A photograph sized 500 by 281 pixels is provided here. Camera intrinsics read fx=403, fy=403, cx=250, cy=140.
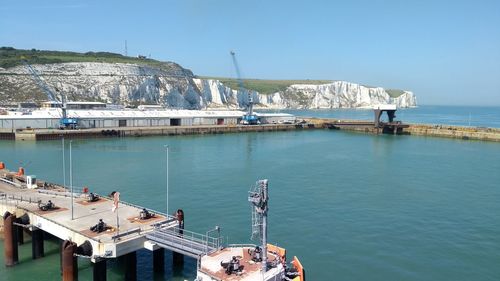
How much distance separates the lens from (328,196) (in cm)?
4353

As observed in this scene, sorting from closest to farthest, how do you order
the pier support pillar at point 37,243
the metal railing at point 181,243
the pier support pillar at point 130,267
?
the metal railing at point 181,243 < the pier support pillar at point 130,267 < the pier support pillar at point 37,243

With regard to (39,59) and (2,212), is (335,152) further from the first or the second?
(39,59)

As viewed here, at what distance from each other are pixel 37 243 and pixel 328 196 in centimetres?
2813

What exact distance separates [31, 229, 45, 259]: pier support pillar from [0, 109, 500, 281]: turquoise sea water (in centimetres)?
57

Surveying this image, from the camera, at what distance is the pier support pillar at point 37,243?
26.5m

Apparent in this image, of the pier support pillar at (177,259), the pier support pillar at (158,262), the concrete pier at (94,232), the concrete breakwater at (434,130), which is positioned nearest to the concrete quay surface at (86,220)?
the concrete pier at (94,232)

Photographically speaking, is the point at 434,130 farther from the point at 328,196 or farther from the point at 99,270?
the point at 99,270

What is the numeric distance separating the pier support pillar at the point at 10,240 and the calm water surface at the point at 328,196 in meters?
0.67

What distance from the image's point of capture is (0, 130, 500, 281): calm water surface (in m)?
27.0

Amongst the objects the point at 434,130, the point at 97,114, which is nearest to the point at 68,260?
the point at 97,114

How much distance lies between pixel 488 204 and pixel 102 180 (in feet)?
142

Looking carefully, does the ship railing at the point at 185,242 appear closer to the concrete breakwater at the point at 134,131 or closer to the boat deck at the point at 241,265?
the boat deck at the point at 241,265

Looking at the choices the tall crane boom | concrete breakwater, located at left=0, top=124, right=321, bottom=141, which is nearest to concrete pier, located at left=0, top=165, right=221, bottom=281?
concrete breakwater, located at left=0, top=124, right=321, bottom=141

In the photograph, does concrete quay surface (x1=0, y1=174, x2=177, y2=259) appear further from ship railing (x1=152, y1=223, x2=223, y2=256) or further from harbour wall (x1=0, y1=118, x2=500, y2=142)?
harbour wall (x1=0, y1=118, x2=500, y2=142)
